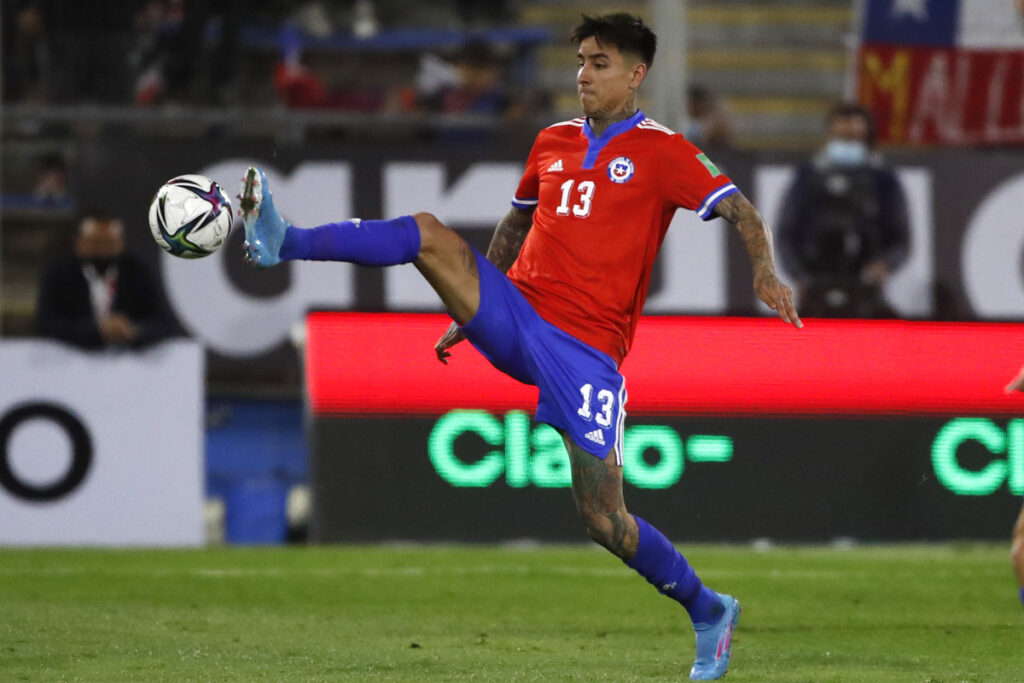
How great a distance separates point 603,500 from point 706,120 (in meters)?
8.17

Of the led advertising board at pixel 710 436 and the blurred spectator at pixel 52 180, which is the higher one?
the blurred spectator at pixel 52 180

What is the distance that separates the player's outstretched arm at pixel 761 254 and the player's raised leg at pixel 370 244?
2.98 feet

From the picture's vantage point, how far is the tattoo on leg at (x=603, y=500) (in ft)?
19.2

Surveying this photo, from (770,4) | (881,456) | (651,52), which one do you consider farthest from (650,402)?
(770,4)

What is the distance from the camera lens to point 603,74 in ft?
19.9

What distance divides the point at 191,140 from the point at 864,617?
6.17 m

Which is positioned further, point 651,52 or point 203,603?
point 203,603

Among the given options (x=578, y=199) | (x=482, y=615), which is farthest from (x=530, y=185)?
(x=482, y=615)

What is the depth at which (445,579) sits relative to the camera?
9.18 metres

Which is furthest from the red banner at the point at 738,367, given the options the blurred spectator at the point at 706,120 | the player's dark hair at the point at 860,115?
the blurred spectator at the point at 706,120

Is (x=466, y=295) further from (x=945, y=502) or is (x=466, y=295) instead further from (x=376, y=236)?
(x=945, y=502)

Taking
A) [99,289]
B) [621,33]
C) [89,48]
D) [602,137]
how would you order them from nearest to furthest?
[621,33], [602,137], [99,289], [89,48]

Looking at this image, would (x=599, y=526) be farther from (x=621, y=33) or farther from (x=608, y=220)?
(x=621, y=33)

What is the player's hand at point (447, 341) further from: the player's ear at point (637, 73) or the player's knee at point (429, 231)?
the player's ear at point (637, 73)
